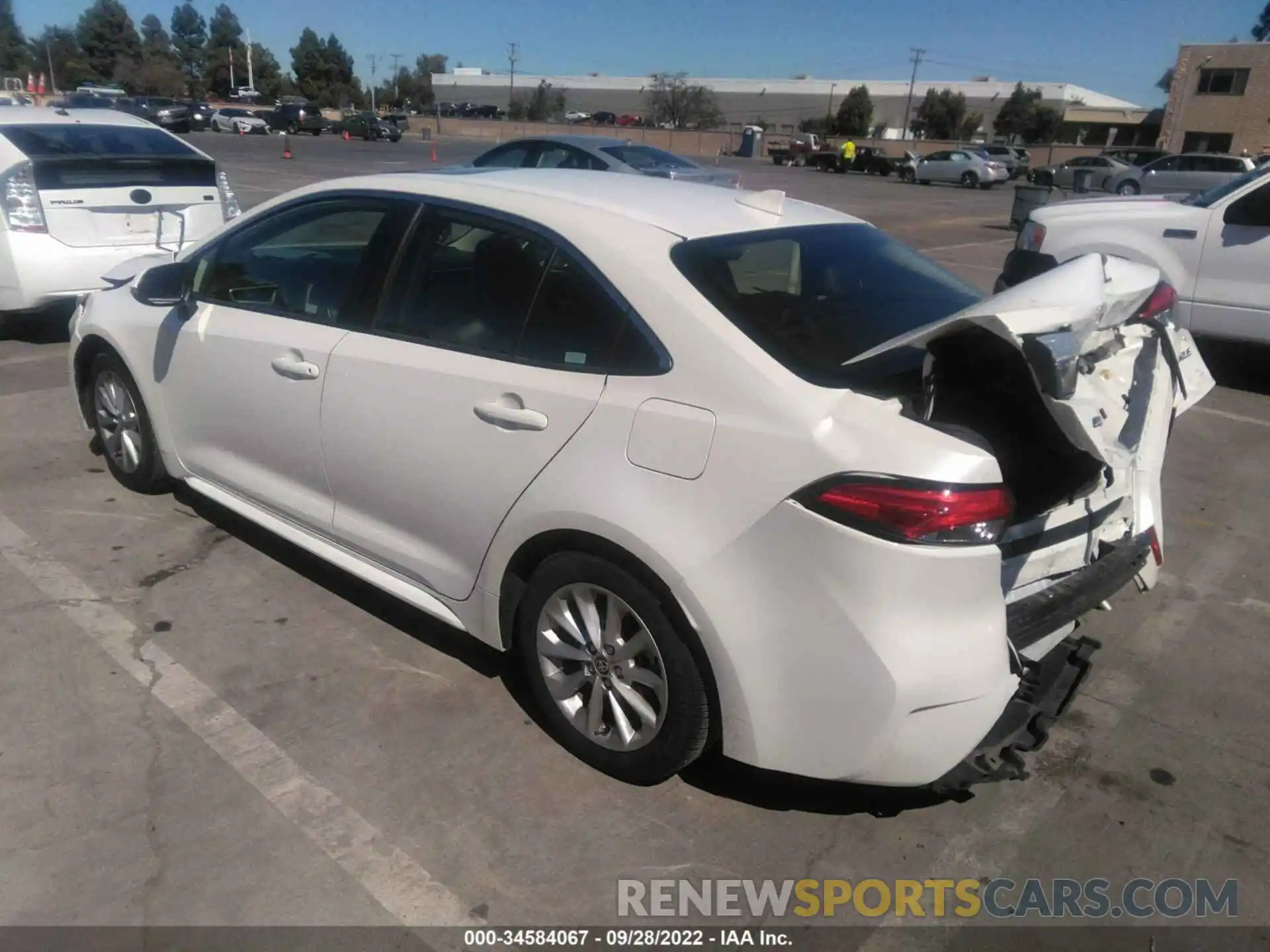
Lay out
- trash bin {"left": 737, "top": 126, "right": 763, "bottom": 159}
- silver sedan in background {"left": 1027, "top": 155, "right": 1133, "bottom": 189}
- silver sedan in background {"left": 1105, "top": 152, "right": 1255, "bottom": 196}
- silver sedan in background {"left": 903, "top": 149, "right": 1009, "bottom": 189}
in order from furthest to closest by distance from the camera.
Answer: trash bin {"left": 737, "top": 126, "right": 763, "bottom": 159}, silver sedan in background {"left": 903, "top": 149, "right": 1009, "bottom": 189}, silver sedan in background {"left": 1027, "top": 155, "right": 1133, "bottom": 189}, silver sedan in background {"left": 1105, "top": 152, "right": 1255, "bottom": 196}

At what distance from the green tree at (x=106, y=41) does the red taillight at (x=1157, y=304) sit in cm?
12235

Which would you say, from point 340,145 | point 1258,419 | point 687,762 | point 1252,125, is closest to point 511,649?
point 687,762

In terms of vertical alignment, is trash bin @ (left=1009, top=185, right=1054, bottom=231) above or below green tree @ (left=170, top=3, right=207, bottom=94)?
below

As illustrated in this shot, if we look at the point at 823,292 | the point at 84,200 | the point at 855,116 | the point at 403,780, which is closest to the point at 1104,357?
the point at 823,292

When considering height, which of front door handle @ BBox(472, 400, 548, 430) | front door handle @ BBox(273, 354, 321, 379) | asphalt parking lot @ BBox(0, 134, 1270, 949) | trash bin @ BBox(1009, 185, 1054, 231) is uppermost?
Result: trash bin @ BBox(1009, 185, 1054, 231)

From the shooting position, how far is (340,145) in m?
46.5

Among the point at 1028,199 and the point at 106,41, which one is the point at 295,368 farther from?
the point at 106,41

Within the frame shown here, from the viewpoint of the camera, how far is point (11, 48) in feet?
276

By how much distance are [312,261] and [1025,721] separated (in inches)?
120

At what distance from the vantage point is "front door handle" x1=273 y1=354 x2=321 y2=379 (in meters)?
3.50

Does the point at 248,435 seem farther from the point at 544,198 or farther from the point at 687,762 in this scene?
the point at 687,762

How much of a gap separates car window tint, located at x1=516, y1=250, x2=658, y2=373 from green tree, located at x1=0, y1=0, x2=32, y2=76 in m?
91.6

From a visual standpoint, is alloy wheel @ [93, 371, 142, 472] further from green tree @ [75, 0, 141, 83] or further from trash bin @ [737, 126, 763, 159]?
green tree @ [75, 0, 141, 83]

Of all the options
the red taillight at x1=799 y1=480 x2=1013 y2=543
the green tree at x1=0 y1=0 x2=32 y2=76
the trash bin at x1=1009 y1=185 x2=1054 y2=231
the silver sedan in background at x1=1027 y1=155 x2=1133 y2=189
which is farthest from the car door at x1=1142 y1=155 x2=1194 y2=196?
the green tree at x1=0 y1=0 x2=32 y2=76
